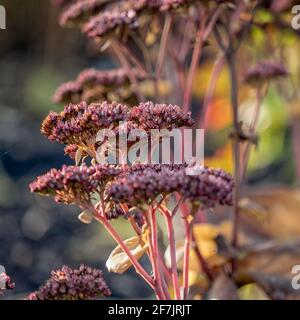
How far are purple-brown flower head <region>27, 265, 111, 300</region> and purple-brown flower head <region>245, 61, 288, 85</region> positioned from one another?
38.5 inches

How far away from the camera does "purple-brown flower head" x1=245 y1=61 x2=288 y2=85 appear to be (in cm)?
207

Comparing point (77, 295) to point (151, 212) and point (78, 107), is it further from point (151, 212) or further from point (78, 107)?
point (78, 107)

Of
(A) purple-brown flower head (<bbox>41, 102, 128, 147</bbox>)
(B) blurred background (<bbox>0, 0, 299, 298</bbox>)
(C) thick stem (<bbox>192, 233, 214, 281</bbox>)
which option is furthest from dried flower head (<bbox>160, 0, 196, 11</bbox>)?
(B) blurred background (<bbox>0, 0, 299, 298</bbox>)

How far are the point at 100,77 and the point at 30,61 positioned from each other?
2.96 m

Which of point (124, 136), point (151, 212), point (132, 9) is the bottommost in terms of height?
point (151, 212)

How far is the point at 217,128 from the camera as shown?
385 centimetres

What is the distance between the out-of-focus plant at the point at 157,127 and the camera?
1182 mm

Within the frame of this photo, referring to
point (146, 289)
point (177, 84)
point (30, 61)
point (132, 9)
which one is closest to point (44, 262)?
point (146, 289)

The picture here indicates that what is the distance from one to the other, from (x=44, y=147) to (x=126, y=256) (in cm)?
243

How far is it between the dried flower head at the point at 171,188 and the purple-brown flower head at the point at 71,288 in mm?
178

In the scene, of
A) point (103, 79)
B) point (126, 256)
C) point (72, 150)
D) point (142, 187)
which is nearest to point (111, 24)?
point (103, 79)

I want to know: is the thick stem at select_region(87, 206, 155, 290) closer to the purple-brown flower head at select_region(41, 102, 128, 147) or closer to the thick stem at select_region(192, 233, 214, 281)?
the purple-brown flower head at select_region(41, 102, 128, 147)

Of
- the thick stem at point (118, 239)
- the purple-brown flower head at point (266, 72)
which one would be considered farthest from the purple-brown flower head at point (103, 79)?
the thick stem at point (118, 239)

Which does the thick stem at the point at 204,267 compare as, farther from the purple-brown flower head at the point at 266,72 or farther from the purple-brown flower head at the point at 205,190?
the purple-brown flower head at the point at 205,190
